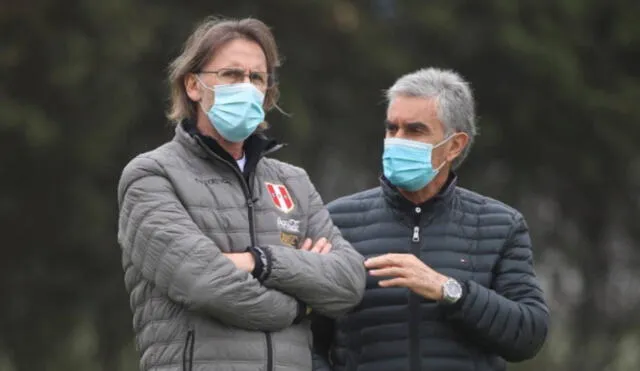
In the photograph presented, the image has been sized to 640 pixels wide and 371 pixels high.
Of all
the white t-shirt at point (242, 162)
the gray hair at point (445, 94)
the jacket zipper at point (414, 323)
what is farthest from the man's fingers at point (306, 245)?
the gray hair at point (445, 94)

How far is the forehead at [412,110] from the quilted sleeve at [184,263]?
93 centimetres

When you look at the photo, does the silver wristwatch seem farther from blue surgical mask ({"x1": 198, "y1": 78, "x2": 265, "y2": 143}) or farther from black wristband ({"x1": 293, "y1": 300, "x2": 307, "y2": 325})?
blue surgical mask ({"x1": 198, "y1": 78, "x2": 265, "y2": 143})

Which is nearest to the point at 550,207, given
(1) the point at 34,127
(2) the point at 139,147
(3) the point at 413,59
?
(3) the point at 413,59

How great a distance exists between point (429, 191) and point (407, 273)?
52 centimetres

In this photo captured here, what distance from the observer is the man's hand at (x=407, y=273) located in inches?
256

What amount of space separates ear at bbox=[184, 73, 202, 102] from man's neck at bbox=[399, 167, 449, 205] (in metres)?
0.88

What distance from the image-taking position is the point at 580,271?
23547 mm

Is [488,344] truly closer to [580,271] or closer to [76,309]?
[76,309]

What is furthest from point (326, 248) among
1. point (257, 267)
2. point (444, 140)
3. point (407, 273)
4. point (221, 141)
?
point (444, 140)

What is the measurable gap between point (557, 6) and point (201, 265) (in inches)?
586

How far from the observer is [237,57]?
6473 mm

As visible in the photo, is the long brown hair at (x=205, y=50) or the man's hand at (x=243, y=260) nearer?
the man's hand at (x=243, y=260)

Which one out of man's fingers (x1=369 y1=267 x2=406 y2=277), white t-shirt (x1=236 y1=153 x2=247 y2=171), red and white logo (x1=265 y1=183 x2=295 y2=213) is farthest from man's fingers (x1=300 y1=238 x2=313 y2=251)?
white t-shirt (x1=236 y1=153 x2=247 y2=171)

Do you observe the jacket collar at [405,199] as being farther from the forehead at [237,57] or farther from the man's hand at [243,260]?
the man's hand at [243,260]
